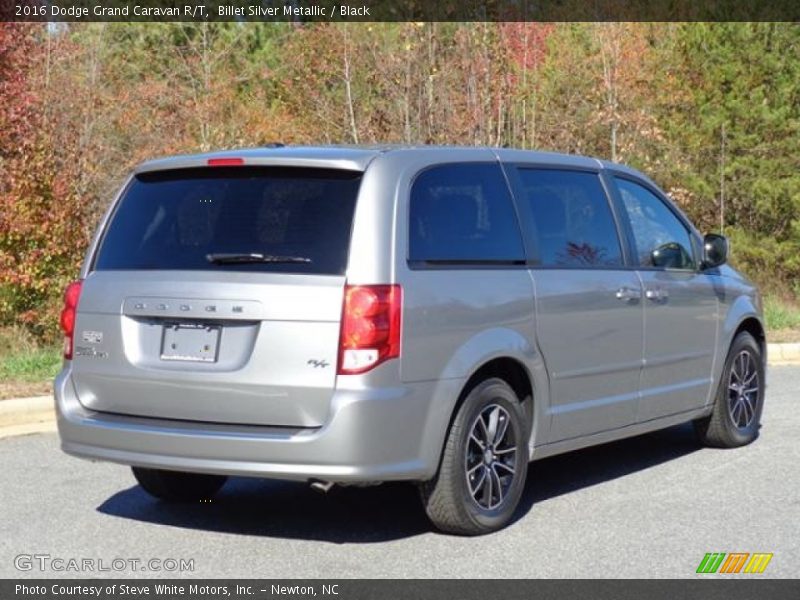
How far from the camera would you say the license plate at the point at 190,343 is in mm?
6387

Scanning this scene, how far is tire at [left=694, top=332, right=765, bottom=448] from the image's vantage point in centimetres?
933

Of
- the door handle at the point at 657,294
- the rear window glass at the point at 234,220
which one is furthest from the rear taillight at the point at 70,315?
the door handle at the point at 657,294

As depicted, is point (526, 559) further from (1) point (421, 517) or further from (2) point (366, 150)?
(2) point (366, 150)

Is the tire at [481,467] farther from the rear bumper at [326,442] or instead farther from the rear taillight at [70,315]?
the rear taillight at [70,315]

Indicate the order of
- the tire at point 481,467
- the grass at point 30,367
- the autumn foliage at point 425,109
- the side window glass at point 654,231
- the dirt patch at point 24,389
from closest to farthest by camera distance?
the tire at point 481,467, the side window glass at point 654,231, the dirt patch at point 24,389, the grass at point 30,367, the autumn foliage at point 425,109

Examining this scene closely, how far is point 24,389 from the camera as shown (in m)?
11.0

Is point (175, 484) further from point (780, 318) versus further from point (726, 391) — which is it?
point (780, 318)

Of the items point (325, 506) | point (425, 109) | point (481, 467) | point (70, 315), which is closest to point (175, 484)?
point (325, 506)

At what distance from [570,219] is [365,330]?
6.90 ft

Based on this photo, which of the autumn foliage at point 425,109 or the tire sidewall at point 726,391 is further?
the autumn foliage at point 425,109

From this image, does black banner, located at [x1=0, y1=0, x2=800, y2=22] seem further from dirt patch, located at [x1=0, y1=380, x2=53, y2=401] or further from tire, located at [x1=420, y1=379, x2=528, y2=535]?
tire, located at [x1=420, y1=379, x2=528, y2=535]
